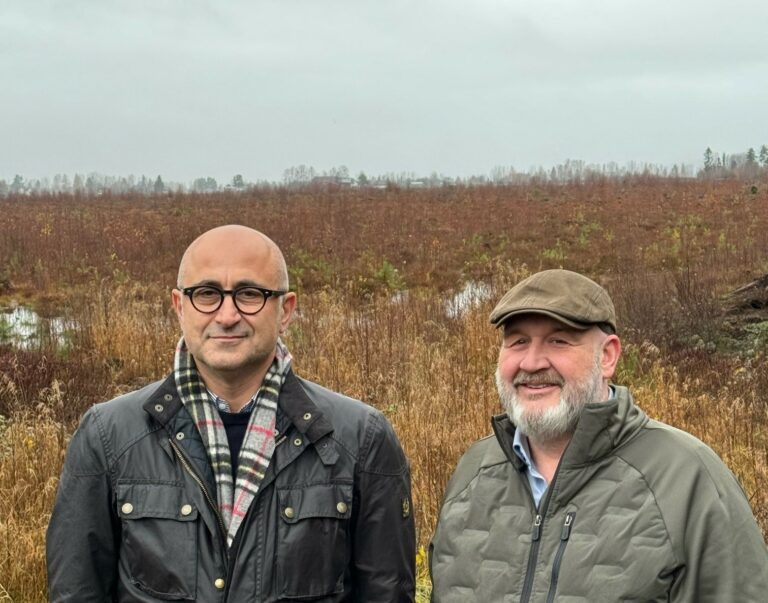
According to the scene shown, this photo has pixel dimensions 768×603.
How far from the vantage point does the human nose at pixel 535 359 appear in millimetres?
2580

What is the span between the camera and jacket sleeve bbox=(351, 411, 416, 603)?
2434 millimetres

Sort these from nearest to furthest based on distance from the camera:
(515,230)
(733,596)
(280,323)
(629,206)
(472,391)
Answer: (733,596), (280,323), (472,391), (515,230), (629,206)

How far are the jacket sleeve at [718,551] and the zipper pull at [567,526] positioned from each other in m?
0.28

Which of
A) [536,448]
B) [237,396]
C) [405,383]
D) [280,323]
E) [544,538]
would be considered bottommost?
[405,383]

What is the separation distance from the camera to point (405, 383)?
762 cm

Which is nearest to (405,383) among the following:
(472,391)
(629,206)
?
(472,391)

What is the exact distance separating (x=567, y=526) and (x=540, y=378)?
17.5 inches

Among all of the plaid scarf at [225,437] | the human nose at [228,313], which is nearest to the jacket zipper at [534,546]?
the plaid scarf at [225,437]

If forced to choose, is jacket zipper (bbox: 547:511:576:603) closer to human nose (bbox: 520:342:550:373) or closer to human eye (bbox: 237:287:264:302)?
human nose (bbox: 520:342:550:373)

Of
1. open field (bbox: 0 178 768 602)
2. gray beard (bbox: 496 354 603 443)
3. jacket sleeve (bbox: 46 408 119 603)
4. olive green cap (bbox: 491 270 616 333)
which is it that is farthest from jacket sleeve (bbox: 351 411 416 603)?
open field (bbox: 0 178 768 602)

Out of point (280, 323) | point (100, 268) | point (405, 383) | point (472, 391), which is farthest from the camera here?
point (100, 268)

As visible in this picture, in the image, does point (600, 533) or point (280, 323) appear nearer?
point (600, 533)

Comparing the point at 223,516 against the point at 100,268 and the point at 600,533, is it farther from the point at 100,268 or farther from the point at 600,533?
the point at 100,268

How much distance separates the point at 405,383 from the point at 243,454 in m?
5.34
